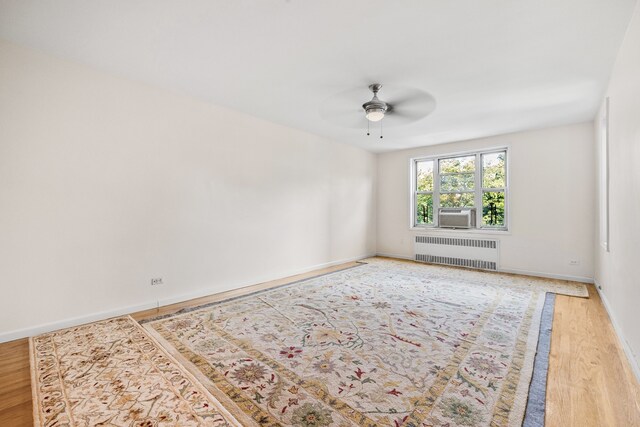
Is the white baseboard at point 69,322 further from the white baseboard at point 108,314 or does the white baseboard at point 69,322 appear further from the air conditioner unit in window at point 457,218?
the air conditioner unit in window at point 457,218

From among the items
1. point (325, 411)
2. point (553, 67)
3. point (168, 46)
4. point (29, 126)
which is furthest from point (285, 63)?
point (325, 411)

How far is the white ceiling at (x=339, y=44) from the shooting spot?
2051 mm

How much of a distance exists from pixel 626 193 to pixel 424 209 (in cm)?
411

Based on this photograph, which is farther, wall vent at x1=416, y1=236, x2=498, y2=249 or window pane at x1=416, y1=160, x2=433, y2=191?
window pane at x1=416, y1=160, x2=433, y2=191

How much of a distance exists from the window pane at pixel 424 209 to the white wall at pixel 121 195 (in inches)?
123

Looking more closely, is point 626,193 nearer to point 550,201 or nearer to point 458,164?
point 550,201

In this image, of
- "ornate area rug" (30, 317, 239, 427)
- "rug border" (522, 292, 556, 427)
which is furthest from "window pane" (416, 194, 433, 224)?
"ornate area rug" (30, 317, 239, 427)

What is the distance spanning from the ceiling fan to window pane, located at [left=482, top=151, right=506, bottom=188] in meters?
2.37

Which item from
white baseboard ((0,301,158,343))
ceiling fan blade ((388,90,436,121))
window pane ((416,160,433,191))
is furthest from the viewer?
window pane ((416,160,433,191))

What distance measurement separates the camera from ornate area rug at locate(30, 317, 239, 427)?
153 centimetres

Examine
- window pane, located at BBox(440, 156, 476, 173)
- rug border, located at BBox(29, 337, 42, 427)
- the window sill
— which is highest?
window pane, located at BBox(440, 156, 476, 173)

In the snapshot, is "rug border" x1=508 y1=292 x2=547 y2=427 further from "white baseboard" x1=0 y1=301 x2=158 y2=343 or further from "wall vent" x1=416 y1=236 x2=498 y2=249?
"white baseboard" x1=0 y1=301 x2=158 y2=343

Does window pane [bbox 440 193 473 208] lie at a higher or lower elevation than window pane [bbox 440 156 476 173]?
lower

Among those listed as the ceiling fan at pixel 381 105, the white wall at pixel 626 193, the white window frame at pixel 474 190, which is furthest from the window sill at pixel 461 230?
the ceiling fan at pixel 381 105
